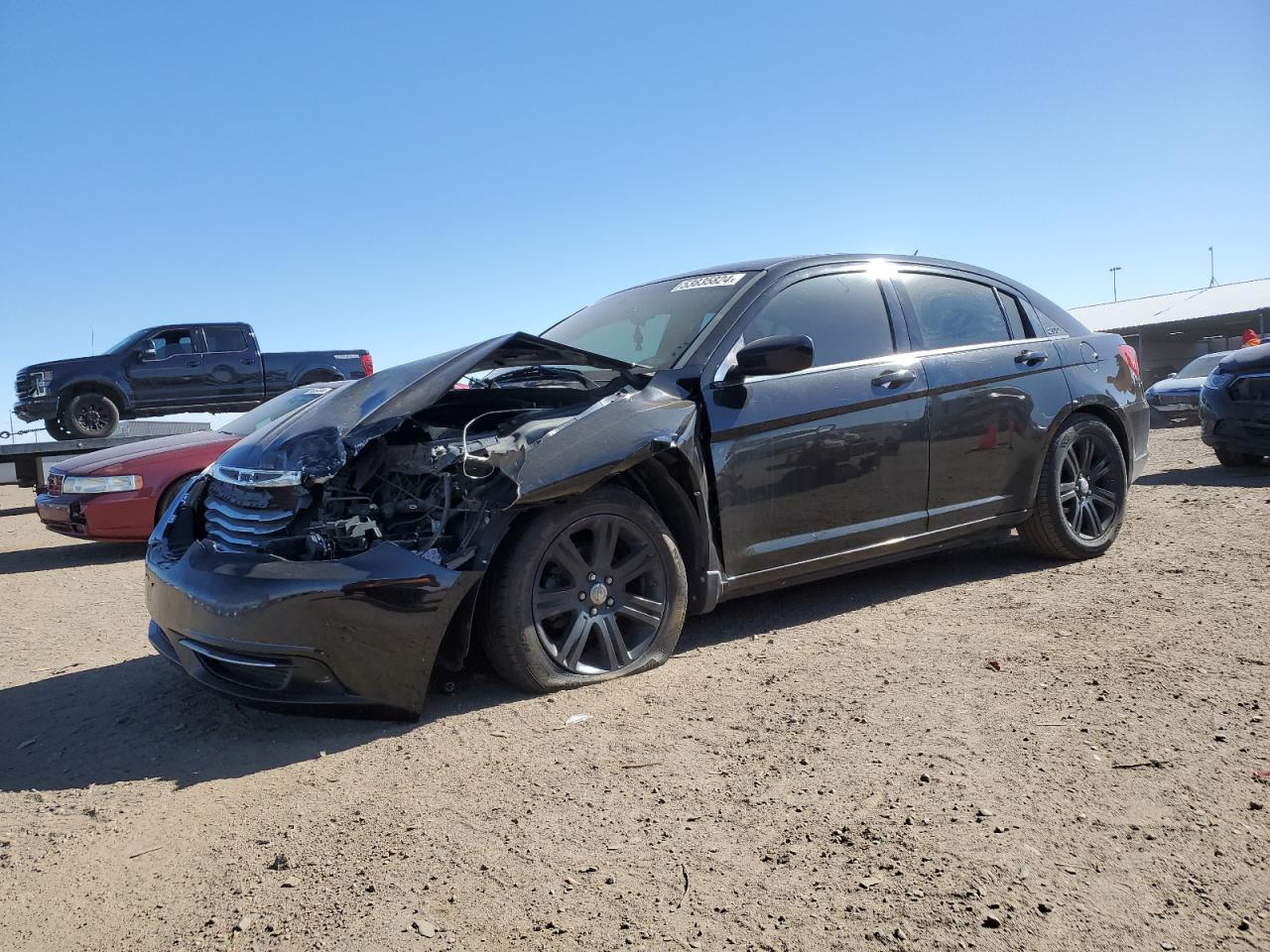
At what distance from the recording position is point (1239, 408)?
9.02 meters

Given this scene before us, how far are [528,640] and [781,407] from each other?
1.53 meters

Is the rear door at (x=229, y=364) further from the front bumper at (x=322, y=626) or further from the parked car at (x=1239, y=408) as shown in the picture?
the parked car at (x=1239, y=408)

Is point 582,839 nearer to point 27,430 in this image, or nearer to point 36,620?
point 36,620

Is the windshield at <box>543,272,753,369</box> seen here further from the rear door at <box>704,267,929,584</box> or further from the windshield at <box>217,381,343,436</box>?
the windshield at <box>217,381,343,436</box>

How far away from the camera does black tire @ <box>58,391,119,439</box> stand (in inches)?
510

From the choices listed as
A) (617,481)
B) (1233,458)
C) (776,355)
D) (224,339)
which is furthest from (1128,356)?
(224,339)

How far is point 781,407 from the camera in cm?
417

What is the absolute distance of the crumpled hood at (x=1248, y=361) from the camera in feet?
29.5

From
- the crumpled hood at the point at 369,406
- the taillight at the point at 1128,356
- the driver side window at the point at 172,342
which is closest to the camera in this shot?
the crumpled hood at the point at 369,406

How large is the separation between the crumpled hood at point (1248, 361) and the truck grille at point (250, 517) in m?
9.04

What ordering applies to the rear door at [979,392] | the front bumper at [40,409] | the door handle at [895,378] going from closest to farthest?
1. the door handle at [895,378]
2. the rear door at [979,392]
3. the front bumper at [40,409]

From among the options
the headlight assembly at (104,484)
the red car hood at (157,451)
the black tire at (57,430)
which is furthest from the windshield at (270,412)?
the black tire at (57,430)

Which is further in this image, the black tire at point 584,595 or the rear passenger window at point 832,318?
the rear passenger window at point 832,318

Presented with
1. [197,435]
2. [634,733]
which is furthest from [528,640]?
[197,435]
